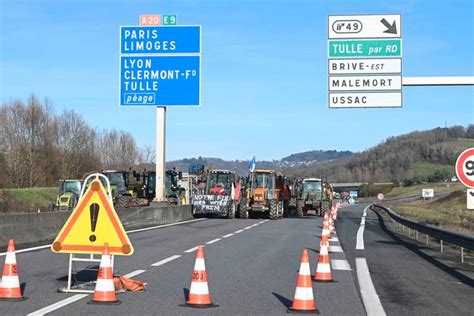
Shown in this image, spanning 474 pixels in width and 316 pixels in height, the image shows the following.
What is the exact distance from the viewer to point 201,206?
37.8 metres

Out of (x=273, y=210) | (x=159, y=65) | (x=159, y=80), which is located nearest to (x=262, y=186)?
(x=273, y=210)

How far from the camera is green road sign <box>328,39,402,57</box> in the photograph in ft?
77.3

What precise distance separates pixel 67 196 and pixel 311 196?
55.7ft

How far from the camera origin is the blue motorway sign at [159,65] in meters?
28.8

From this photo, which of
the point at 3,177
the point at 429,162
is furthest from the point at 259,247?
the point at 429,162

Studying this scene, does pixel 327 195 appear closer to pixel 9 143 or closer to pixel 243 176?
pixel 243 176

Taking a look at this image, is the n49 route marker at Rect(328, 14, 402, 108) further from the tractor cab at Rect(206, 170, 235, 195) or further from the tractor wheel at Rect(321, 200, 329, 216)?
the tractor wheel at Rect(321, 200, 329, 216)

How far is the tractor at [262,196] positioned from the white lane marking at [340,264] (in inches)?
899

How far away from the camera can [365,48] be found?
23703 mm

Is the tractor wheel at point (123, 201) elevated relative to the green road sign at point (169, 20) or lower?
lower

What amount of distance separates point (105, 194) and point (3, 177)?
220ft

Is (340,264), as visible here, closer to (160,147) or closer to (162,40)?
(162,40)

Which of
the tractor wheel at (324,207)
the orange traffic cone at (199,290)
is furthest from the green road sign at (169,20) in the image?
the orange traffic cone at (199,290)

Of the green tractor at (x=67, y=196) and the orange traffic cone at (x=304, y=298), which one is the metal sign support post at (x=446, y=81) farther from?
the green tractor at (x=67, y=196)
